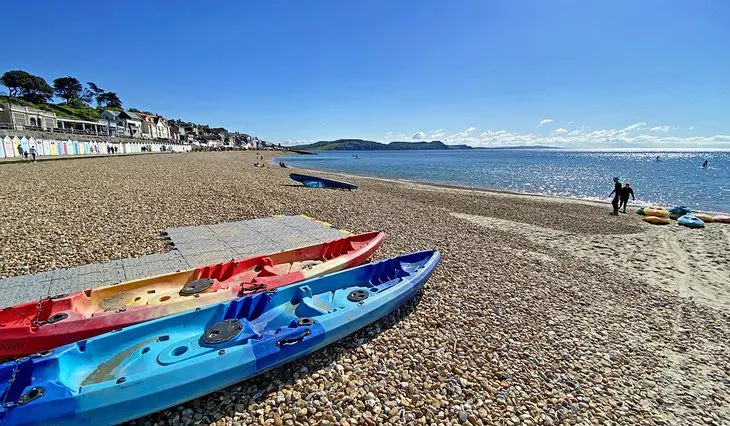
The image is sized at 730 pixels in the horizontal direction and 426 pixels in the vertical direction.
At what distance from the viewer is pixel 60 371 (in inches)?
123

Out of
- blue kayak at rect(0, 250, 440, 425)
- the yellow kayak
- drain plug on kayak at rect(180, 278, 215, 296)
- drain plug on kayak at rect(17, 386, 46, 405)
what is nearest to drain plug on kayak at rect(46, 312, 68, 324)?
blue kayak at rect(0, 250, 440, 425)

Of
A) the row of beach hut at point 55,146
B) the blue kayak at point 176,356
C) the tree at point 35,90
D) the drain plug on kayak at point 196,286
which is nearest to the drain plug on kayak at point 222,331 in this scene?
the blue kayak at point 176,356

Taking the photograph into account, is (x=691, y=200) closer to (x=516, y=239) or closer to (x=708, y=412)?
(x=516, y=239)

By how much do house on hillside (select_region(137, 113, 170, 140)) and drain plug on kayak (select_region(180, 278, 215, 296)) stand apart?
332 feet

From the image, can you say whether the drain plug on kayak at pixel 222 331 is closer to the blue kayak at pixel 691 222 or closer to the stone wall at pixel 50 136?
the blue kayak at pixel 691 222

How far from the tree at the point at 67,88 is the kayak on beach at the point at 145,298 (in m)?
127

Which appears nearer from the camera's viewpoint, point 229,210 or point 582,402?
point 582,402

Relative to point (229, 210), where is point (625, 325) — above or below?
below

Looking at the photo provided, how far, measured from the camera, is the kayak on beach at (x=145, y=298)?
376 centimetres

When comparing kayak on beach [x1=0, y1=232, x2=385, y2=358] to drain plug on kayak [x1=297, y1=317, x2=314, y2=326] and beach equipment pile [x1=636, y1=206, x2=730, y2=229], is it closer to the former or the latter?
drain plug on kayak [x1=297, y1=317, x2=314, y2=326]

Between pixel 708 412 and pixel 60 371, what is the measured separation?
272 inches

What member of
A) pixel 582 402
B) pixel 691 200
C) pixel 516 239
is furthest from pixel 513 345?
pixel 691 200

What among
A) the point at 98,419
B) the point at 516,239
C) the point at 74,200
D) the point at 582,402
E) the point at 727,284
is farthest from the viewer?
the point at 74,200

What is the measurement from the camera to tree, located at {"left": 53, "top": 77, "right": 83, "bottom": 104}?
9512 cm
